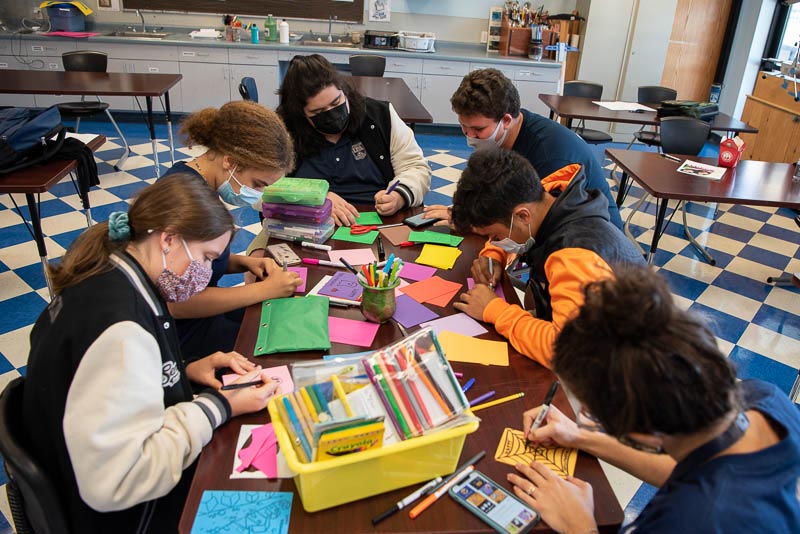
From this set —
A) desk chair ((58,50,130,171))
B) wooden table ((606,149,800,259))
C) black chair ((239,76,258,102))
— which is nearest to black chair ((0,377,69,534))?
wooden table ((606,149,800,259))

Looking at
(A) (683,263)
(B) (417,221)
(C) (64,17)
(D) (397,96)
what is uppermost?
(C) (64,17)

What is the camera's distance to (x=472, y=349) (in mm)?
1418

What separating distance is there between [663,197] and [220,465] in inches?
102

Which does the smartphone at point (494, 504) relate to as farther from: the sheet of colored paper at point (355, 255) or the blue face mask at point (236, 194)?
the blue face mask at point (236, 194)

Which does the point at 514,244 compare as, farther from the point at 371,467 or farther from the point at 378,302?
the point at 371,467

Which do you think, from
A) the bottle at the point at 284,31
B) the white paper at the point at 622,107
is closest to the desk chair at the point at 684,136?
the white paper at the point at 622,107

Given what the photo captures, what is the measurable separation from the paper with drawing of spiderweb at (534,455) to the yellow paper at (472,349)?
0.85ft

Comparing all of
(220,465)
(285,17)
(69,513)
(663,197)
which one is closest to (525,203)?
(220,465)

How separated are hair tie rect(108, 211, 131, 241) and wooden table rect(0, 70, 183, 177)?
325cm

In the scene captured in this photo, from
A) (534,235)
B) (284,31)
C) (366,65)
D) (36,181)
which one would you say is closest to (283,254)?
(534,235)

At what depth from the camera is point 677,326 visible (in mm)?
786

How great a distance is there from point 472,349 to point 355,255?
0.62m

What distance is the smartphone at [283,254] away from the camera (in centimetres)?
181

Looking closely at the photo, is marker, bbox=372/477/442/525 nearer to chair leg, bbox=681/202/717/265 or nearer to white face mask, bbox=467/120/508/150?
white face mask, bbox=467/120/508/150
